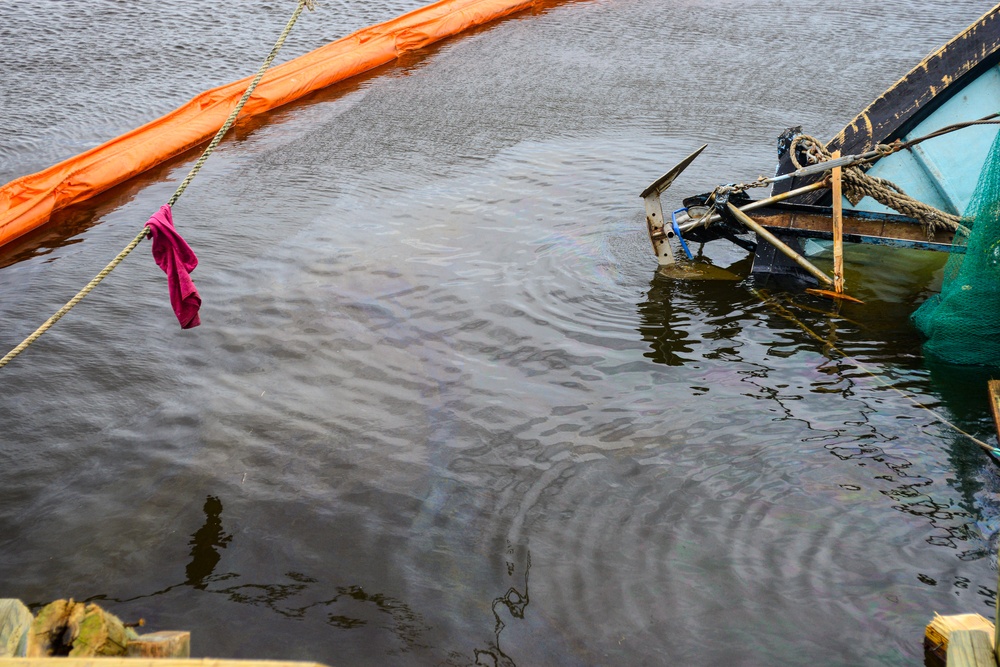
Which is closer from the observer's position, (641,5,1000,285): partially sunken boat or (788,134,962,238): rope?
(788,134,962,238): rope

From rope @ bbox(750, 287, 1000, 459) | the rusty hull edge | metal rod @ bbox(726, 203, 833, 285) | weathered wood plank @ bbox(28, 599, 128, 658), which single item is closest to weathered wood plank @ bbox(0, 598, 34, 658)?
weathered wood plank @ bbox(28, 599, 128, 658)

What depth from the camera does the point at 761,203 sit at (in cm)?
682

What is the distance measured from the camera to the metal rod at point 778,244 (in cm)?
675

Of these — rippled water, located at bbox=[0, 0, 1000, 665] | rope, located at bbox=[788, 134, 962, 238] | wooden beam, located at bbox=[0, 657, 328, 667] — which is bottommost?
rippled water, located at bbox=[0, 0, 1000, 665]

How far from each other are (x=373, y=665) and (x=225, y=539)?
1298mm

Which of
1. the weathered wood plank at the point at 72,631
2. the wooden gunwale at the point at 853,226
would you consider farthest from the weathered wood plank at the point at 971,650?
the wooden gunwale at the point at 853,226

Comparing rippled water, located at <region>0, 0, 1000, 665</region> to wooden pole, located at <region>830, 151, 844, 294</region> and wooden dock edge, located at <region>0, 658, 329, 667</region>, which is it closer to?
wooden pole, located at <region>830, 151, 844, 294</region>

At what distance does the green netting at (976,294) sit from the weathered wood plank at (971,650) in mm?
3608

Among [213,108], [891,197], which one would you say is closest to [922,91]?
[891,197]

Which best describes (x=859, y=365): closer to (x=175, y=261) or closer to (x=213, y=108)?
(x=175, y=261)

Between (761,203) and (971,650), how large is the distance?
4.62m

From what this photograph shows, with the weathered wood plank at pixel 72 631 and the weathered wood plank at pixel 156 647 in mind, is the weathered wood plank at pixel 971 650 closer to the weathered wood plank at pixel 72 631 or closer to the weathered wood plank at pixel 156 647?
the weathered wood plank at pixel 156 647

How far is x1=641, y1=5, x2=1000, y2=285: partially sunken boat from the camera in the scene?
6.76 metres

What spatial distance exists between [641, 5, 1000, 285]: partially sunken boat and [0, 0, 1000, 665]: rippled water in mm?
502
